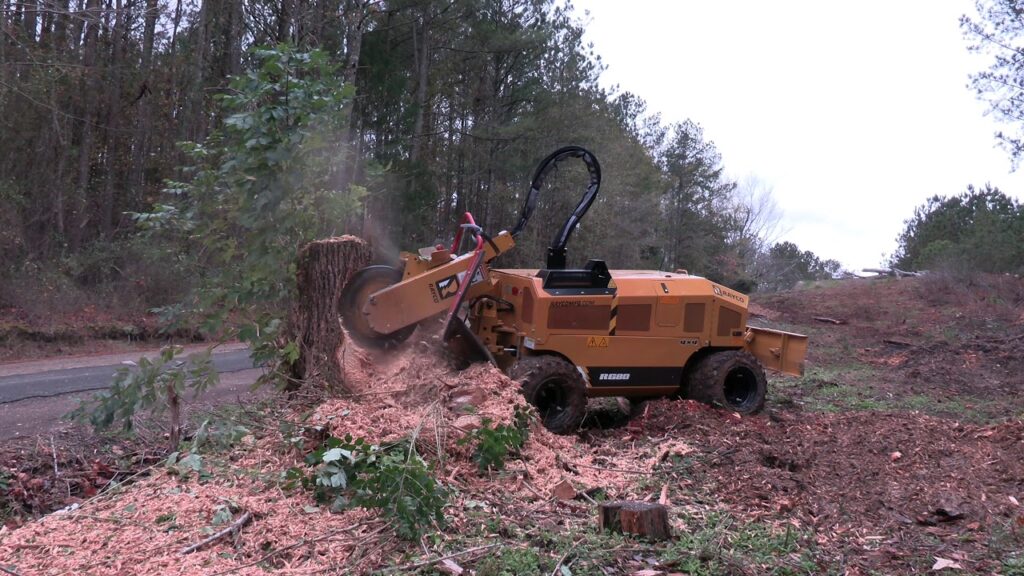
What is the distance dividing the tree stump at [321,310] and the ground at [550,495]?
290 millimetres

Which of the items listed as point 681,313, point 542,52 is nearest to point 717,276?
point 542,52

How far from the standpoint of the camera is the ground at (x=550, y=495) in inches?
197

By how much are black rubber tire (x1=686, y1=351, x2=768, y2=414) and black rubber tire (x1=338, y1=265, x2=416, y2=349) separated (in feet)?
12.1

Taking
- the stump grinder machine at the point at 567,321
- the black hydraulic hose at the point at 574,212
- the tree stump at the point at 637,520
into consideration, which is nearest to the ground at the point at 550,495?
the tree stump at the point at 637,520

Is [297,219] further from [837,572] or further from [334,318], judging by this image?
[837,572]

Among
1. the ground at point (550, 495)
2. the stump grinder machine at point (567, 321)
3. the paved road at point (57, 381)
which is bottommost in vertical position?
the paved road at point (57, 381)

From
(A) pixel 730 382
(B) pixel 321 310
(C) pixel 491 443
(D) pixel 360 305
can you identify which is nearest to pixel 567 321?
(D) pixel 360 305

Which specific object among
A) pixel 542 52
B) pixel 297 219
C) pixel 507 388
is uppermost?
pixel 542 52

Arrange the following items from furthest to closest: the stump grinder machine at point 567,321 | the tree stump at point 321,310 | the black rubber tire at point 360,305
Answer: the stump grinder machine at point 567,321 → the black rubber tire at point 360,305 → the tree stump at point 321,310

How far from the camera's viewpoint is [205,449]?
6.62 meters

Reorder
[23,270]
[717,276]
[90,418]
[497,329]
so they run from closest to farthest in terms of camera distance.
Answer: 1. [90,418]
2. [497,329]
3. [23,270]
4. [717,276]

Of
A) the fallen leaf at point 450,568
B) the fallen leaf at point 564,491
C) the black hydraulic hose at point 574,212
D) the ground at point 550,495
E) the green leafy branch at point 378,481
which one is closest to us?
the fallen leaf at point 450,568

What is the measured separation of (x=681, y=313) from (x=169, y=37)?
838 inches

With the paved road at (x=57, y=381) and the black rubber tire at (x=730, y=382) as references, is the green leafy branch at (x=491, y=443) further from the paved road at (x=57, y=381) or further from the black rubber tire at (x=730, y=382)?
the paved road at (x=57, y=381)
